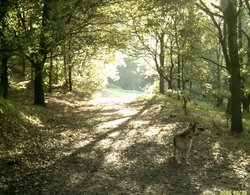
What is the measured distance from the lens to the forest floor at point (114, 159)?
33.3 ft

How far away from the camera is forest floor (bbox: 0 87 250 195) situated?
10141mm

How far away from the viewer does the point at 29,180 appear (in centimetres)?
1042

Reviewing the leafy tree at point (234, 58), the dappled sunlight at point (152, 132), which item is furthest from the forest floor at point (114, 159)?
the leafy tree at point (234, 58)

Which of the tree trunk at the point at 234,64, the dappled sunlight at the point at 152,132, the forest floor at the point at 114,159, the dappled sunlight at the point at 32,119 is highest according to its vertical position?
the tree trunk at the point at 234,64

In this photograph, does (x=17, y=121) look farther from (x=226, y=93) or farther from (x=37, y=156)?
(x=226, y=93)

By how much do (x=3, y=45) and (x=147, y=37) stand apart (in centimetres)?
2770

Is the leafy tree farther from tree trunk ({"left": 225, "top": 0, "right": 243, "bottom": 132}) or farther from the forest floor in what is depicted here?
the forest floor

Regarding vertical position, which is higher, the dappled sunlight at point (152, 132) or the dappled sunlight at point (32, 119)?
the dappled sunlight at point (32, 119)

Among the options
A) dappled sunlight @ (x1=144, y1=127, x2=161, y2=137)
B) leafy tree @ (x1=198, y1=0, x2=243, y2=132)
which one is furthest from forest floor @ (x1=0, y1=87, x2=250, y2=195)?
leafy tree @ (x1=198, y1=0, x2=243, y2=132)

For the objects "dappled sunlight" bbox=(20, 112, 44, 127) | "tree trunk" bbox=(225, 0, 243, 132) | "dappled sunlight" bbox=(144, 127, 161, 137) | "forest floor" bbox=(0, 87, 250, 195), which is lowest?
"forest floor" bbox=(0, 87, 250, 195)

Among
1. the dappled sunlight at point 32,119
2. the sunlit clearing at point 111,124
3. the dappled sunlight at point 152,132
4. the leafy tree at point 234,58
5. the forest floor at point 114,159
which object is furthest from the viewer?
the sunlit clearing at point 111,124

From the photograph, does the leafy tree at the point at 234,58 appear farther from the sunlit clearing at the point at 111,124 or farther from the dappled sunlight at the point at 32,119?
the dappled sunlight at the point at 32,119

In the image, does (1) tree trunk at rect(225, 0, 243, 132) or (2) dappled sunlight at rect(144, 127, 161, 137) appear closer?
(1) tree trunk at rect(225, 0, 243, 132)

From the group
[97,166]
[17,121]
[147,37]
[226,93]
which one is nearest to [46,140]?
[17,121]
